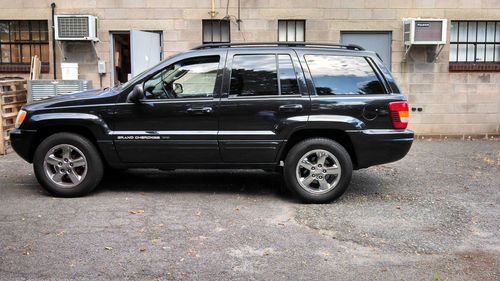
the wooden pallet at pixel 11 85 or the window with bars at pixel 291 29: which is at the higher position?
the window with bars at pixel 291 29

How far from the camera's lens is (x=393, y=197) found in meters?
6.94

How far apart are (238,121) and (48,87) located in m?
5.60

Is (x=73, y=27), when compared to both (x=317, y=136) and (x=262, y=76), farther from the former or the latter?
(x=317, y=136)

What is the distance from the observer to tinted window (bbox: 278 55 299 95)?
6.51 meters

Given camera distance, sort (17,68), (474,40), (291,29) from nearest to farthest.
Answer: (17,68)
(291,29)
(474,40)

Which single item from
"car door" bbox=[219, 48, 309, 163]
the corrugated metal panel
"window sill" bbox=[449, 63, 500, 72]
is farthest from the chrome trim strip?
"window sill" bbox=[449, 63, 500, 72]

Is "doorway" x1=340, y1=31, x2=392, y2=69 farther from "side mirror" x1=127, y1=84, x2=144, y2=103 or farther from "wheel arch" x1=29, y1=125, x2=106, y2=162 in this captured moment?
"wheel arch" x1=29, y1=125, x2=106, y2=162

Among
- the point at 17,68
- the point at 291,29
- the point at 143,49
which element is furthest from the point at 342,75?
the point at 17,68

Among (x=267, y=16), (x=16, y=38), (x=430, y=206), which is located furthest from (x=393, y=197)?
(x=16, y=38)

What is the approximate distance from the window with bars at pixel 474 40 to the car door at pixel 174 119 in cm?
773

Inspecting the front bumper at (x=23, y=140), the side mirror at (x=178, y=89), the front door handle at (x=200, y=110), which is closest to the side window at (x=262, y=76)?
the front door handle at (x=200, y=110)

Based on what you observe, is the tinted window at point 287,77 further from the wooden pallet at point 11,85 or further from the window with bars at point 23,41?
the window with bars at point 23,41

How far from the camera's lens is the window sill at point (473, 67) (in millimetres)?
12242

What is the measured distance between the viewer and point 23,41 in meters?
12.0
